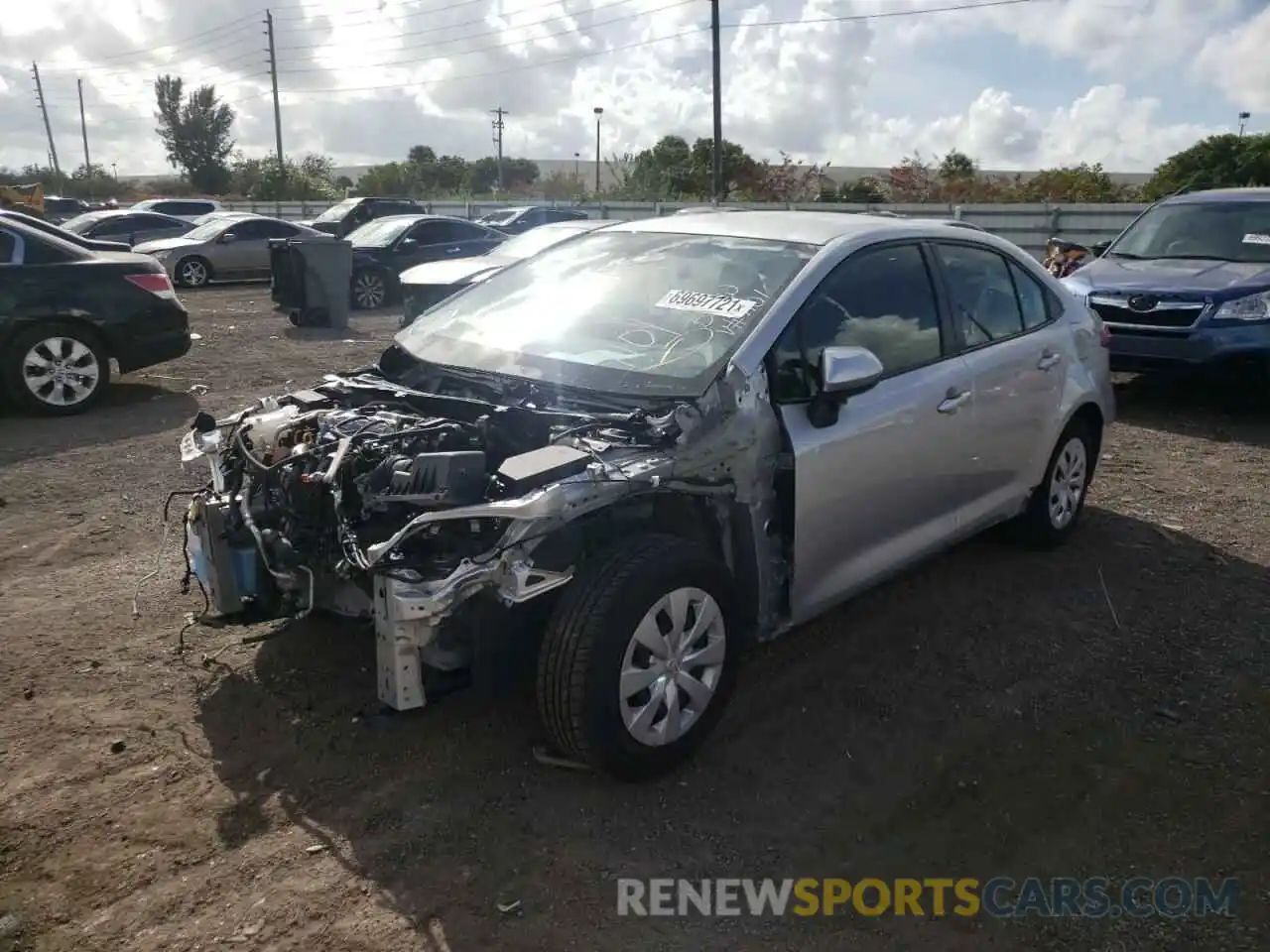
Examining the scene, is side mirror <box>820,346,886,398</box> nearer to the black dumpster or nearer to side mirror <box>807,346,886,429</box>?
side mirror <box>807,346,886,429</box>

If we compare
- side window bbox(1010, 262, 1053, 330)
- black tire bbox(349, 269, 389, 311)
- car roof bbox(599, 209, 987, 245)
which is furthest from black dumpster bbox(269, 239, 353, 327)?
side window bbox(1010, 262, 1053, 330)

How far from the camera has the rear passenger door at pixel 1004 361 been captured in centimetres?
454

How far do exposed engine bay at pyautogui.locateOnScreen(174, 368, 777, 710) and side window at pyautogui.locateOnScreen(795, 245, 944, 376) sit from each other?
68 centimetres

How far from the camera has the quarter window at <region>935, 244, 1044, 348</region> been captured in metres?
4.55

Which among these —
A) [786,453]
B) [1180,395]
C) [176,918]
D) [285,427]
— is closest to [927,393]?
[786,453]

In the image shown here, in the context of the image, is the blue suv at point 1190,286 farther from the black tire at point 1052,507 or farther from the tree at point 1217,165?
the tree at point 1217,165

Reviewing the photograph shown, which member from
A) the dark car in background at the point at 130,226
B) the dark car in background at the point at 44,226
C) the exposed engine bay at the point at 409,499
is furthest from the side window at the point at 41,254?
the dark car in background at the point at 130,226

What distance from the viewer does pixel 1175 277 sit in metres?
8.58

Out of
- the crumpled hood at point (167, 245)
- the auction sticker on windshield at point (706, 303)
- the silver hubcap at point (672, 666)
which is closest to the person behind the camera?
the silver hubcap at point (672, 666)

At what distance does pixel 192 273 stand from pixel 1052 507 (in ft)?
58.3

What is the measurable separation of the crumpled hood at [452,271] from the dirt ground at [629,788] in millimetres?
5824

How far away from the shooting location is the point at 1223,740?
145 inches

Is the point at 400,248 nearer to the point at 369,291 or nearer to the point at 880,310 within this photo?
the point at 369,291

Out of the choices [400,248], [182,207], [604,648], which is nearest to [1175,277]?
[604,648]
